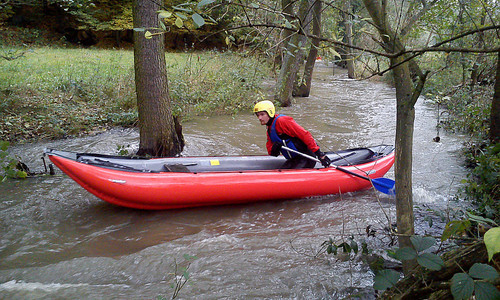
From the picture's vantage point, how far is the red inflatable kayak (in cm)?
428

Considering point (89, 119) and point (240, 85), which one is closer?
point (89, 119)

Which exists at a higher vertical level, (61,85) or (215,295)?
(61,85)

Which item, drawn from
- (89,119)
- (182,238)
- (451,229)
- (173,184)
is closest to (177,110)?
(89,119)

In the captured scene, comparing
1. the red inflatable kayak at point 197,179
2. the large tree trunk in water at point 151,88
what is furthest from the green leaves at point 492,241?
the large tree trunk in water at point 151,88

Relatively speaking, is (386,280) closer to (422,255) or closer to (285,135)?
(422,255)

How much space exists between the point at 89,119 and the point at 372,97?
9297mm

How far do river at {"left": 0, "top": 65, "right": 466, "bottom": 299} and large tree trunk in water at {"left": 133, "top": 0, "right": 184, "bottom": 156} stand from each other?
0.81 metres

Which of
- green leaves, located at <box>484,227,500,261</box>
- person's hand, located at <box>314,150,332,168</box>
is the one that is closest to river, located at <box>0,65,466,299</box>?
person's hand, located at <box>314,150,332,168</box>

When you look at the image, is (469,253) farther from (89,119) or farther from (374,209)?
(89,119)

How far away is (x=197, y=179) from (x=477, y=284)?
3515 mm

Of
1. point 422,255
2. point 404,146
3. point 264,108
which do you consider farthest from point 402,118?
point 264,108

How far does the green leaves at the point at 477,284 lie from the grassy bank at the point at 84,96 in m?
5.21

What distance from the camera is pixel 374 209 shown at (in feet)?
15.8

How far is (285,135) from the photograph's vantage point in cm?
514
